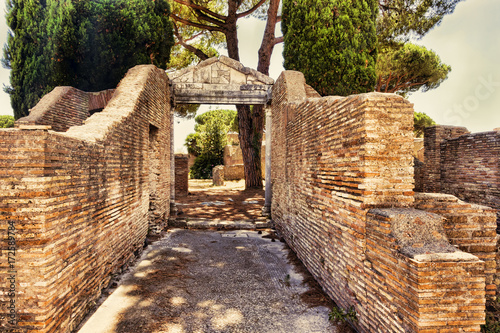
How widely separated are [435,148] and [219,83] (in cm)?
788

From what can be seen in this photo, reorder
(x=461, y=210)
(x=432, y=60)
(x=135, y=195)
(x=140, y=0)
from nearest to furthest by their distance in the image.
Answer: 1. (x=461, y=210)
2. (x=135, y=195)
3. (x=140, y=0)
4. (x=432, y=60)

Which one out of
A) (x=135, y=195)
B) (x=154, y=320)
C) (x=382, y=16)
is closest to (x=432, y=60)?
(x=382, y=16)

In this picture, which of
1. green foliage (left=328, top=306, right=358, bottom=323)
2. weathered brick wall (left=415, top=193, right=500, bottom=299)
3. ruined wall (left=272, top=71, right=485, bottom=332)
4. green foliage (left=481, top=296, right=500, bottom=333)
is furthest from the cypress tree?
green foliage (left=481, top=296, right=500, bottom=333)

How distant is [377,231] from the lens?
262 centimetres

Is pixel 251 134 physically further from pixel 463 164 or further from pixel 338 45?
pixel 463 164

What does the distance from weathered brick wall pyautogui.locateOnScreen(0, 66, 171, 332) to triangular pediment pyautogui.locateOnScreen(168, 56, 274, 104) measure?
3275 millimetres

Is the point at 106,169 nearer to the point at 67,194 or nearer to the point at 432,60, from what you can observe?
the point at 67,194

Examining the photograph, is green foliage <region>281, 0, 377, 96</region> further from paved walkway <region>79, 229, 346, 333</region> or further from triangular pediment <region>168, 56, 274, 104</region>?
paved walkway <region>79, 229, 346, 333</region>

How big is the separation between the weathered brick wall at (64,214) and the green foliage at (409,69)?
45.1 feet

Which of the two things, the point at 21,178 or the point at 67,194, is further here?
the point at 67,194

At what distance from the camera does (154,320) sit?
3.19 metres

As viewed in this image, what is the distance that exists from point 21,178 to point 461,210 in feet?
14.0

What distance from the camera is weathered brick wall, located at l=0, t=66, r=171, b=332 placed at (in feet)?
7.76

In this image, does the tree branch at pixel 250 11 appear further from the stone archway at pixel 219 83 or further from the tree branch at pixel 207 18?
the stone archway at pixel 219 83
